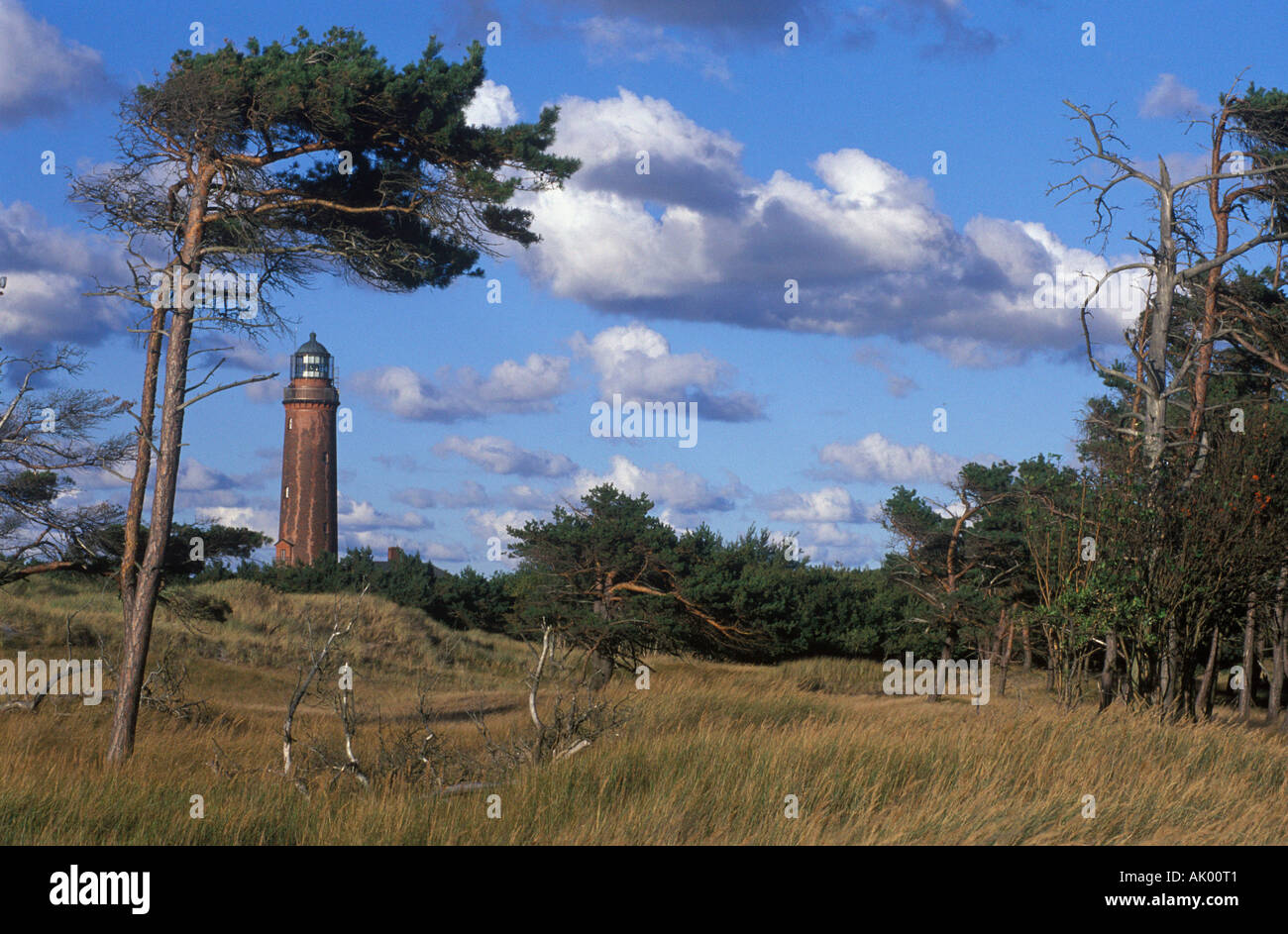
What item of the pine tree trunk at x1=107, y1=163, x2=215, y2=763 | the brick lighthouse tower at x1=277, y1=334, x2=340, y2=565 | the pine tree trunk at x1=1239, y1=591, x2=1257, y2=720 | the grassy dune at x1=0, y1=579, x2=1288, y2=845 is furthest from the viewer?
the brick lighthouse tower at x1=277, y1=334, x2=340, y2=565

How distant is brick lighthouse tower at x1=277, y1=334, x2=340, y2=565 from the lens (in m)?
49.7

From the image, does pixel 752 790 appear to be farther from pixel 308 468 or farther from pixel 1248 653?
pixel 308 468

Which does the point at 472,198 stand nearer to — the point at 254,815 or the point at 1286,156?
the point at 254,815

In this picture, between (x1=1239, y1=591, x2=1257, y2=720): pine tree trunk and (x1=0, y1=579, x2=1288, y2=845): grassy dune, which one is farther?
(x1=1239, y1=591, x2=1257, y2=720): pine tree trunk

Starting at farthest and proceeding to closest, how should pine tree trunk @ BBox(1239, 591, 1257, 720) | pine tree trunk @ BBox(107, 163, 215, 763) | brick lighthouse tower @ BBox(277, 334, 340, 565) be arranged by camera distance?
brick lighthouse tower @ BBox(277, 334, 340, 565), pine tree trunk @ BBox(1239, 591, 1257, 720), pine tree trunk @ BBox(107, 163, 215, 763)

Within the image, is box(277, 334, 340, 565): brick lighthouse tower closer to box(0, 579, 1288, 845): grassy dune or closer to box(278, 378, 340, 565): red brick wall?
box(278, 378, 340, 565): red brick wall

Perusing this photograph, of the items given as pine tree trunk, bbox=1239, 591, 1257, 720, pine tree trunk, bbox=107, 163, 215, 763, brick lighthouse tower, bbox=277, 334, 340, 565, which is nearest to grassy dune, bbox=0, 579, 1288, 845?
→ pine tree trunk, bbox=107, 163, 215, 763

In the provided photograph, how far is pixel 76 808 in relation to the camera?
9344 mm

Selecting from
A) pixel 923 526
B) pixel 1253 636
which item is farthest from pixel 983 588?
pixel 1253 636

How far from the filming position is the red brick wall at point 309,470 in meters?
49.7

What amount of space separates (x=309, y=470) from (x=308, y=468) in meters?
0.10

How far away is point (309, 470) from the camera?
50.1 metres

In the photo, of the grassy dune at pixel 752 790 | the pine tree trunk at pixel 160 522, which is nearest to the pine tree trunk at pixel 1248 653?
the grassy dune at pixel 752 790
